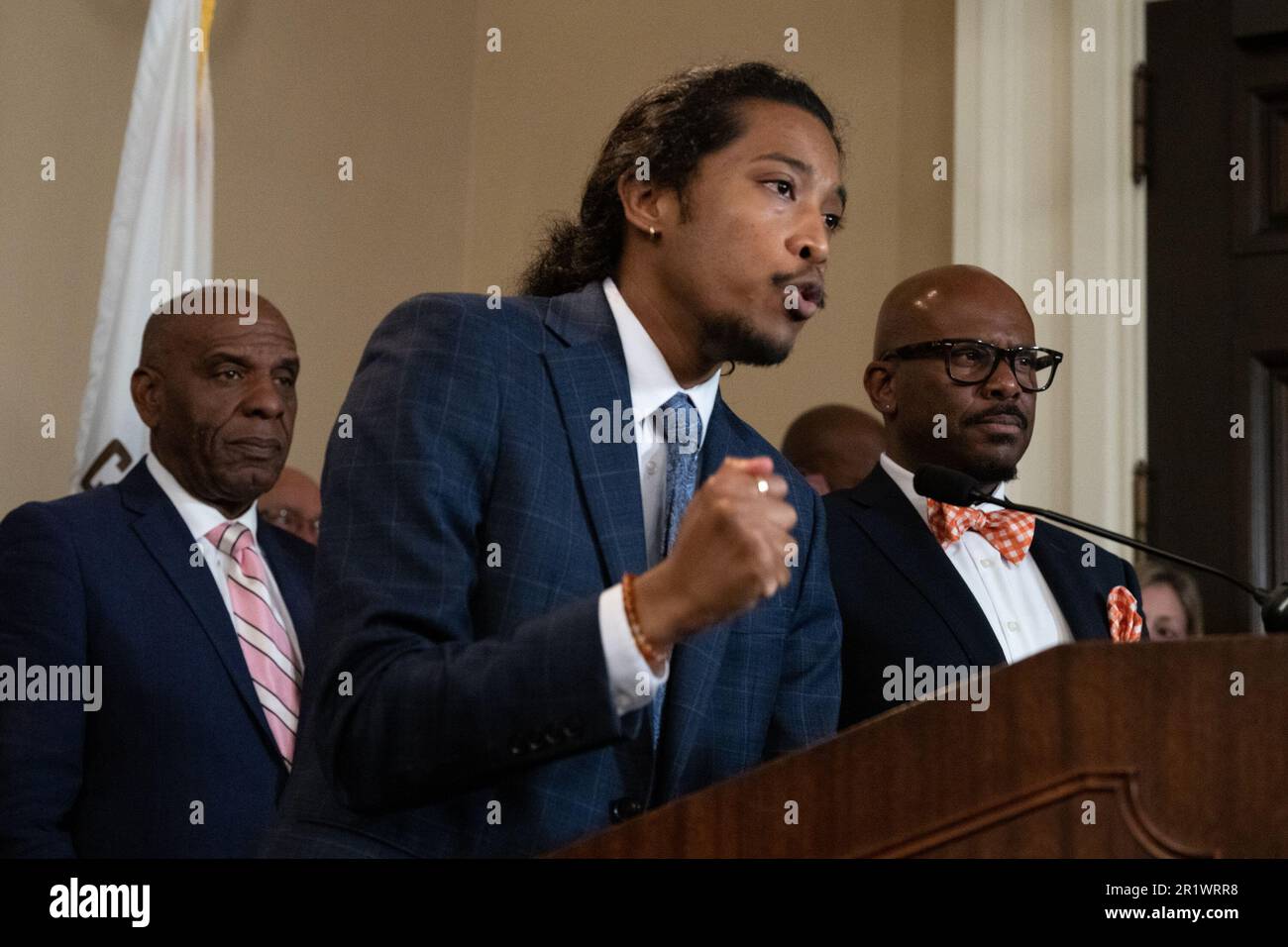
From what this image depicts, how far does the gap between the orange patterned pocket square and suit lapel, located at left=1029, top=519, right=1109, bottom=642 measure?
2 cm

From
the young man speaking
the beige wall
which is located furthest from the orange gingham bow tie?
the beige wall

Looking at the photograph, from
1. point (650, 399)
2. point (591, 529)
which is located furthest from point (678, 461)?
point (591, 529)

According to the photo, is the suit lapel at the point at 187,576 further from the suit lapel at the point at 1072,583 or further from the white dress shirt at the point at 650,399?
the suit lapel at the point at 1072,583

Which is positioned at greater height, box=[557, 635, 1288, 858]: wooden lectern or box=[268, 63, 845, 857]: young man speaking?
box=[268, 63, 845, 857]: young man speaking

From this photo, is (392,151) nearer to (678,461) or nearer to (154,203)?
(154,203)

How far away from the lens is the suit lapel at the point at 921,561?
8.38ft

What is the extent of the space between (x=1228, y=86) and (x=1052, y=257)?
604 mm

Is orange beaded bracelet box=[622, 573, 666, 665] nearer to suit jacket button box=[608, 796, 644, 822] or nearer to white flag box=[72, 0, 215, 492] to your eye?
suit jacket button box=[608, 796, 644, 822]

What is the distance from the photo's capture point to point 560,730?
4.89 ft

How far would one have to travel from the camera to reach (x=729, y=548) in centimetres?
136

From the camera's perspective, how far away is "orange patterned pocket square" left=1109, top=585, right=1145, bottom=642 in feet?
8.86

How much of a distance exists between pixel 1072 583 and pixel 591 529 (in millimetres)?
1248

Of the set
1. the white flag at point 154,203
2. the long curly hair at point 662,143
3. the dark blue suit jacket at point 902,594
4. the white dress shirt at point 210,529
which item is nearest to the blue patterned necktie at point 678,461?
the long curly hair at point 662,143

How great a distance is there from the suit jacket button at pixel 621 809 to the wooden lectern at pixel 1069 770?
1.37ft
